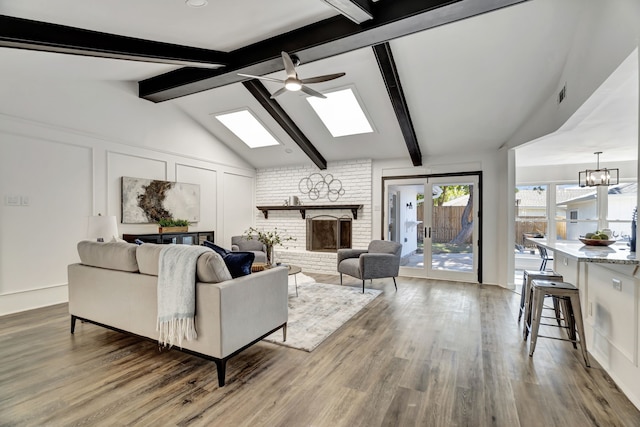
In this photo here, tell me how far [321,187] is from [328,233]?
3.47 ft

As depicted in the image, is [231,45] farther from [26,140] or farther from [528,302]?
[528,302]

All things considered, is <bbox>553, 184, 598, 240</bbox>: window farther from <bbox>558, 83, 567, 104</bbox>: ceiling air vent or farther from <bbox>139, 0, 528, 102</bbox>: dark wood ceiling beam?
<bbox>139, 0, 528, 102</bbox>: dark wood ceiling beam

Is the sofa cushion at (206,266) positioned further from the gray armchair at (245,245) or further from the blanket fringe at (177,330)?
the gray armchair at (245,245)

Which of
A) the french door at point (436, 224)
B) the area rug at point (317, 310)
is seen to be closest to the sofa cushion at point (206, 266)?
the area rug at point (317, 310)

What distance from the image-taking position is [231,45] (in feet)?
12.3

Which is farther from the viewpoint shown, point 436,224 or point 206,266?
point 436,224

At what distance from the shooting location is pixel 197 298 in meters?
2.23

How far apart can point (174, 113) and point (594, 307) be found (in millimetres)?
6549

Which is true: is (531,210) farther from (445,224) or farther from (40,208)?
(40,208)

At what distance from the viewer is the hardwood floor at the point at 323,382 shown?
185cm

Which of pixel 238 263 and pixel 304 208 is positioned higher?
pixel 304 208

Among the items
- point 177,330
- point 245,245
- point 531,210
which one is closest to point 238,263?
point 177,330

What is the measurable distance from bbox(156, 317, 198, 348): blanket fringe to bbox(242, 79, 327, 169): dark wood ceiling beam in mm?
3583

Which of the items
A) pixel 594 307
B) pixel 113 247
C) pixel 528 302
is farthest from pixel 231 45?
pixel 594 307
